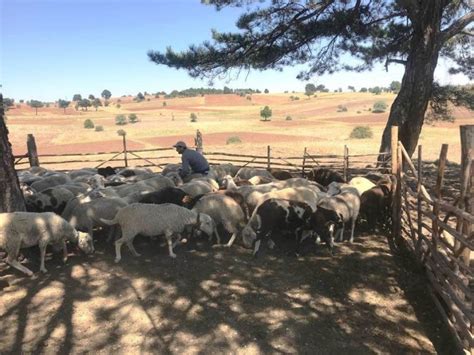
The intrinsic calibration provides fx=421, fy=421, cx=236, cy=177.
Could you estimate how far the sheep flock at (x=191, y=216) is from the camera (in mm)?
6539

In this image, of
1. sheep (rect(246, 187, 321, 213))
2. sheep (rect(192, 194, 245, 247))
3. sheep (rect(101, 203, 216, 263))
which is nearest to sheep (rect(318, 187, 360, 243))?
sheep (rect(246, 187, 321, 213))

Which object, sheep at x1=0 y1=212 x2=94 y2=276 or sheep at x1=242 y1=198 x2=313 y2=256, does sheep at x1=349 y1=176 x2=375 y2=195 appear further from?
sheep at x1=0 y1=212 x2=94 y2=276

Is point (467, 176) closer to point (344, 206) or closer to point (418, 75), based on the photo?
point (344, 206)

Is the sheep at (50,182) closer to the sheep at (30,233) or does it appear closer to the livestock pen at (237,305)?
the sheep at (30,233)

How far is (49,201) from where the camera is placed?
8367 millimetres

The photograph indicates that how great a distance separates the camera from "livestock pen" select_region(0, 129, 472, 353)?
474 cm

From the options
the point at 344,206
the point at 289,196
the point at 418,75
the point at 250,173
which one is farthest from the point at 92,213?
the point at 418,75

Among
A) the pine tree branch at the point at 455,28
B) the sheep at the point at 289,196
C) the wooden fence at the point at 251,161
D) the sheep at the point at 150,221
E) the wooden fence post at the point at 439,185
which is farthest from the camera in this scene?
the wooden fence at the point at 251,161

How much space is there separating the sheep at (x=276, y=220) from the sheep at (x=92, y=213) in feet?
7.79

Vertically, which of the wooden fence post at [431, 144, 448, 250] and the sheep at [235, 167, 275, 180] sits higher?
the wooden fence post at [431, 144, 448, 250]

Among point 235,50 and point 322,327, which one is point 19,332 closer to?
point 322,327

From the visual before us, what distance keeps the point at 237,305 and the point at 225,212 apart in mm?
2449

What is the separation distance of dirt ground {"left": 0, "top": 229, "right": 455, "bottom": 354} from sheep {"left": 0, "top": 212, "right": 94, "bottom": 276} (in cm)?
32

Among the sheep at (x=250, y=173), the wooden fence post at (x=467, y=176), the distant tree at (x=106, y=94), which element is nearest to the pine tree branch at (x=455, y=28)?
the sheep at (x=250, y=173)
